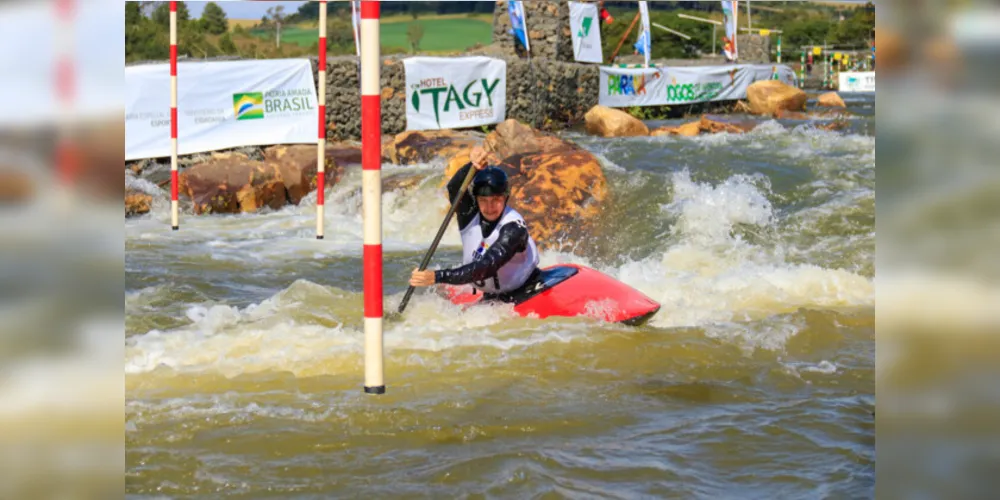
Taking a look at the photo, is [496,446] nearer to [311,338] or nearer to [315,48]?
[311,338]

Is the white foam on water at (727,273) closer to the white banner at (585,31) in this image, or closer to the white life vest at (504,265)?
the white life vest at (504,265)

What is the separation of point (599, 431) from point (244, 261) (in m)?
4.69

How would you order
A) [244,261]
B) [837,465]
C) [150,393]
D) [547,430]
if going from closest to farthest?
[837,465]
[547,430]
[150,393]
[244,261]

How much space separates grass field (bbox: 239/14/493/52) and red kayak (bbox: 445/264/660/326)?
18.1m

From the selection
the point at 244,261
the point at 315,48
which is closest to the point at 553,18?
the point at 315,48

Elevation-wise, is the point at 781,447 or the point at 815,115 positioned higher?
the point at 815,115

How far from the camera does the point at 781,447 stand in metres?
3.57

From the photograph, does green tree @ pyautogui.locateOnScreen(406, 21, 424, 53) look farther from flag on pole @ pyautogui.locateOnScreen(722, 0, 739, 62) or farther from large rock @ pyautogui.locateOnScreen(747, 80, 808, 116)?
large rock @ pyautogui.locateOnScreen(747, 80, 808, 116)

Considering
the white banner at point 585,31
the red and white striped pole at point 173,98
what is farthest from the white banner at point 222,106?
the white banner at point 585,31

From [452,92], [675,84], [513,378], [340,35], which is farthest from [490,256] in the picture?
[340,35]

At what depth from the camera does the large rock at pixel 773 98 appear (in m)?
21.4

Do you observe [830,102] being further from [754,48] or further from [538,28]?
[538,28]

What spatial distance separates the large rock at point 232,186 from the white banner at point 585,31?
8.42 meters

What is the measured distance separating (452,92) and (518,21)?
298 centimetres
